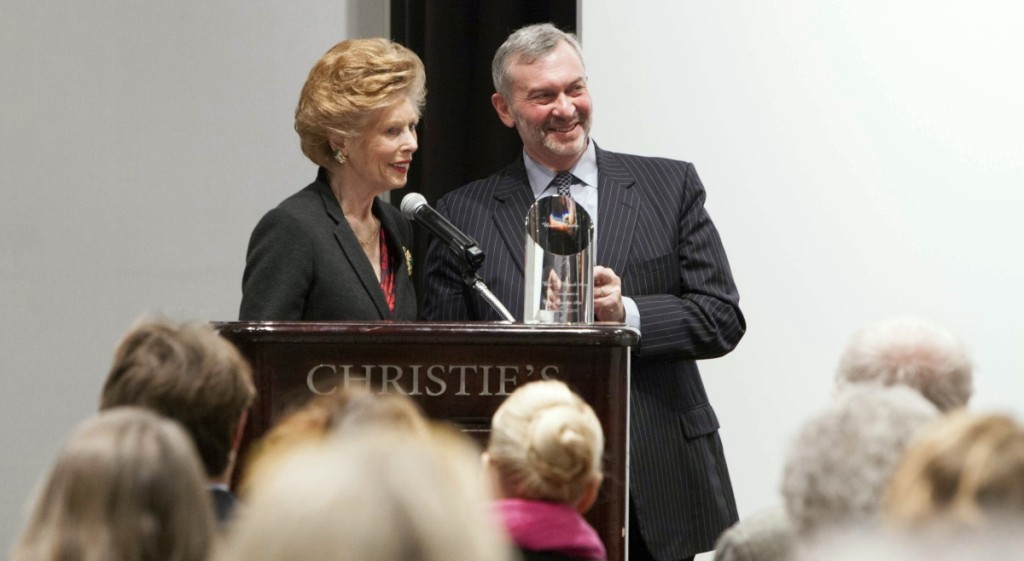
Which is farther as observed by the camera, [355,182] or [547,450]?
[355,182]

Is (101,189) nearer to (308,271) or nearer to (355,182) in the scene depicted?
(355,182)

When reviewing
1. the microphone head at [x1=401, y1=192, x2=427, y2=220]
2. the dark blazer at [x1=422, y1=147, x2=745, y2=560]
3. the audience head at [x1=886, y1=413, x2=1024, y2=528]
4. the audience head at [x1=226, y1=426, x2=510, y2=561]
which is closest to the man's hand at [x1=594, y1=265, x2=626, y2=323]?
the dark blazer at [x1=422, y1=147, x2=745, y2=560]

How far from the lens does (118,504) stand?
59.1 inches

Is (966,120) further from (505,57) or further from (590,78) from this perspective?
(505,57)

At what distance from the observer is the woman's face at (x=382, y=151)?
3.40 m

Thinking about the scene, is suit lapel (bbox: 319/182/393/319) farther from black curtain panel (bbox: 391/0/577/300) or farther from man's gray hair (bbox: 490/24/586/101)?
black curtain panel (bbox: 391/0/577/300)

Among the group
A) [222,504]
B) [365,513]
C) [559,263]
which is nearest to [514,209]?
[559,263]

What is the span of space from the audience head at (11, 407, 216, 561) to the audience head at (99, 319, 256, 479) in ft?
1.70

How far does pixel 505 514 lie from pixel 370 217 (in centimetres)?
142

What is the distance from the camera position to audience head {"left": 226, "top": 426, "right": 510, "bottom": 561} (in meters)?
1.23

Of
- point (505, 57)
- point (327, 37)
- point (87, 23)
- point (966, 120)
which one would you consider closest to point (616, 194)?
point (505, 57)

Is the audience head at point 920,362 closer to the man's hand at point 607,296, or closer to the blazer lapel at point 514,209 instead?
the man's hand at point 607,296

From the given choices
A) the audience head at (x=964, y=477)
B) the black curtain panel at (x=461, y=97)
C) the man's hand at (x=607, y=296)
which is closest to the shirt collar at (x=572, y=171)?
the man's hand at (x=607, y=296)

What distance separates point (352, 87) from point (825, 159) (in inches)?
70.9
